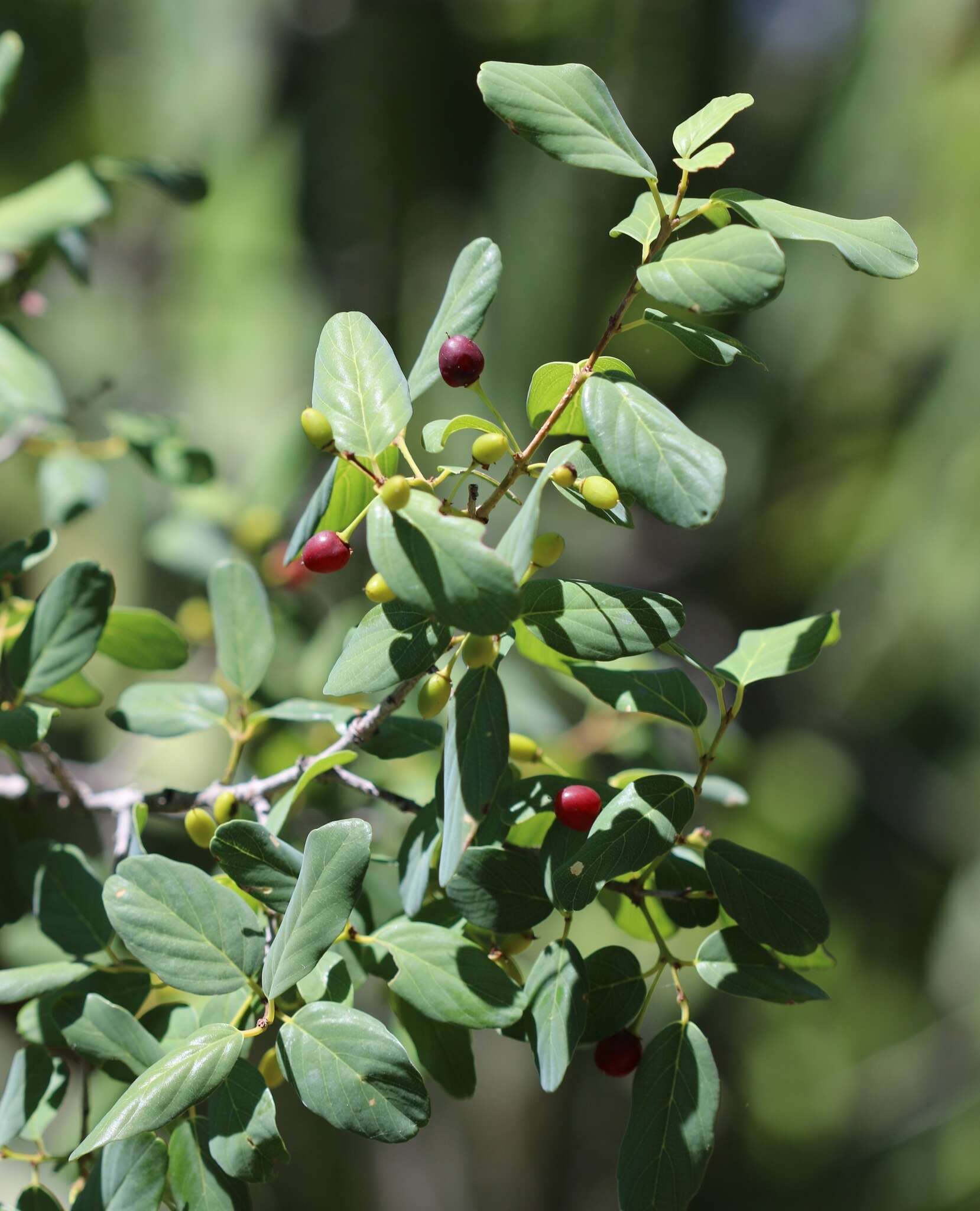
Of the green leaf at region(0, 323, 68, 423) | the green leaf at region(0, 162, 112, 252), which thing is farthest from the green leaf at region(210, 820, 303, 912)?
the green leaf at region(0, 162, 112, 252)

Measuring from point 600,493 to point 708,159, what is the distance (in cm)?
13

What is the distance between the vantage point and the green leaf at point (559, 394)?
1.22 ft

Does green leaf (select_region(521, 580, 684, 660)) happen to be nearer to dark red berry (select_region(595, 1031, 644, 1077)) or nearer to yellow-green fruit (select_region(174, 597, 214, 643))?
dark red berry (select_region(595, 1031, 644, 1077))

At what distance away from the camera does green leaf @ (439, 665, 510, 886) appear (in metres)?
0.34

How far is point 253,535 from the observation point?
945 mm

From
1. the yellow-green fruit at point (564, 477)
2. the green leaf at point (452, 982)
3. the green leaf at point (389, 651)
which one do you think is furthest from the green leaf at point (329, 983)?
the yellow-green fruit at point (564, 477)

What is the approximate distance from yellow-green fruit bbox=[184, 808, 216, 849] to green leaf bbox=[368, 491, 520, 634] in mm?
192

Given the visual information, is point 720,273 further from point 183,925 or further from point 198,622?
point 198,622

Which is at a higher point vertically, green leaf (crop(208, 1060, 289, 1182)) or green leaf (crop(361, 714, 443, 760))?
green leaf (crop(361, 714, 443, 760))

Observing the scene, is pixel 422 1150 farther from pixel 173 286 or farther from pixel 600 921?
pixel 173 286

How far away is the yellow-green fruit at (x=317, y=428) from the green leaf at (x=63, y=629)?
185 millimetres

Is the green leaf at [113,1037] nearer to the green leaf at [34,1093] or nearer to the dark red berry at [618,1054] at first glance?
the green leaf at [34,1093]

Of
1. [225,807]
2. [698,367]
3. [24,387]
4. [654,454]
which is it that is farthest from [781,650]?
[698,367]

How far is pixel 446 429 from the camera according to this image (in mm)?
379
